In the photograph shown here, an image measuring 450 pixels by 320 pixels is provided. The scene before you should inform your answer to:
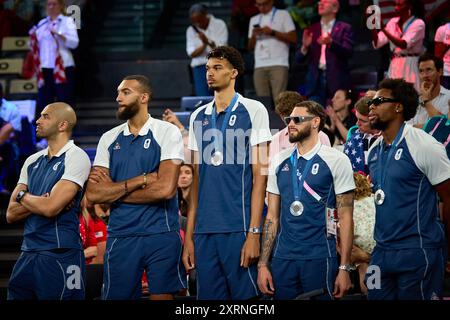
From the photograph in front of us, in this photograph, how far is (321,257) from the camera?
20.8 ft

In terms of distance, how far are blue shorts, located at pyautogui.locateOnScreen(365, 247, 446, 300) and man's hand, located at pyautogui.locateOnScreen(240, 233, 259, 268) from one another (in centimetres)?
78

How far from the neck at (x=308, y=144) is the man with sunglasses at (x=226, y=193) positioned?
0.23 m

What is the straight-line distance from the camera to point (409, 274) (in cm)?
607

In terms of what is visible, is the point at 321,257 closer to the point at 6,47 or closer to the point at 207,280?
the point at 207,280

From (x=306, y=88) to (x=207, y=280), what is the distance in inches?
198

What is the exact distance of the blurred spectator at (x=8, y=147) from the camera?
10.7m

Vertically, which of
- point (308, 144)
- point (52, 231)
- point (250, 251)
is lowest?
point (250, 251)

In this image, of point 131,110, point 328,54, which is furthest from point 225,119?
point 328,54

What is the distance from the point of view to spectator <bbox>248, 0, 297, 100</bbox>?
11312mm

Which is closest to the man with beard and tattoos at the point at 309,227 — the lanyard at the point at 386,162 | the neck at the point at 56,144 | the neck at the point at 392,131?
the lanyard at the point at 386,162

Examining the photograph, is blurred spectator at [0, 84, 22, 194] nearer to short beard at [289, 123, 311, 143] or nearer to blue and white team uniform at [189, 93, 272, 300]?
blue and white team uniform at [189, 93, 272, 300]

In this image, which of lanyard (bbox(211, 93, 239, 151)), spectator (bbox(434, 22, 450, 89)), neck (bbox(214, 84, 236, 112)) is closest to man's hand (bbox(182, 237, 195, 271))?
lanyard (bbox(211, 93, 239, 151))

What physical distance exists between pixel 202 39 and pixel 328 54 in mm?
1835

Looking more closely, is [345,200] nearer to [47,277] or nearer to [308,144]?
[308,144]
